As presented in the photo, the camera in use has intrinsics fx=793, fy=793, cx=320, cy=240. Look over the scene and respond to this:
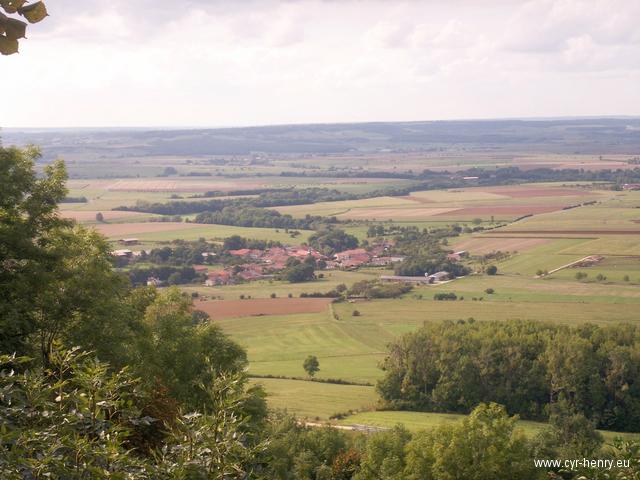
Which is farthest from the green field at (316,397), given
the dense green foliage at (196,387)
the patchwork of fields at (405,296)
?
the dense green foliage at (196,387)

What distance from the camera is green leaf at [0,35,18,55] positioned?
5.33 meters

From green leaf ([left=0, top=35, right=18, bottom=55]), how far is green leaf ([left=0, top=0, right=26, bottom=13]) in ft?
0.60

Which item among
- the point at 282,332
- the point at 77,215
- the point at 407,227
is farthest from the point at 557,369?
the point at 77,215

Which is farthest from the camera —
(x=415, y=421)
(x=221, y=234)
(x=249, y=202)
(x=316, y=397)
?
(x=249, y=202)

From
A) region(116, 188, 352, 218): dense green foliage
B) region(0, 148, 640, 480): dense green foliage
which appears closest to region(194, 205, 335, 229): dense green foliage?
region(116, 188, 352, 218): dense green foliage

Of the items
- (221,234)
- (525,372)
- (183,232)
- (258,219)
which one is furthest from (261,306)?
(258,219)

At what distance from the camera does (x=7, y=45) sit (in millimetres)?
5344

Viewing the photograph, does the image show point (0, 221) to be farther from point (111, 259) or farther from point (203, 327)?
point (203, 327)

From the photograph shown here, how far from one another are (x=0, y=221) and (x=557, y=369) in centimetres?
4253

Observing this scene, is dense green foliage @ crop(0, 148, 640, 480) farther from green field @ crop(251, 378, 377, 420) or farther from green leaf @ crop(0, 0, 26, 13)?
green leaf @ crop(0, 0, 26, 13)

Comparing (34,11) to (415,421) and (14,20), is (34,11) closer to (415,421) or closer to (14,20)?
(14,20)

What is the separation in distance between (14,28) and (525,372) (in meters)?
53.9

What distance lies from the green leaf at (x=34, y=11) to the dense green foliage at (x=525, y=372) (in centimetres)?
5002

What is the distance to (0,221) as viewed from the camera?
21.2 metres
